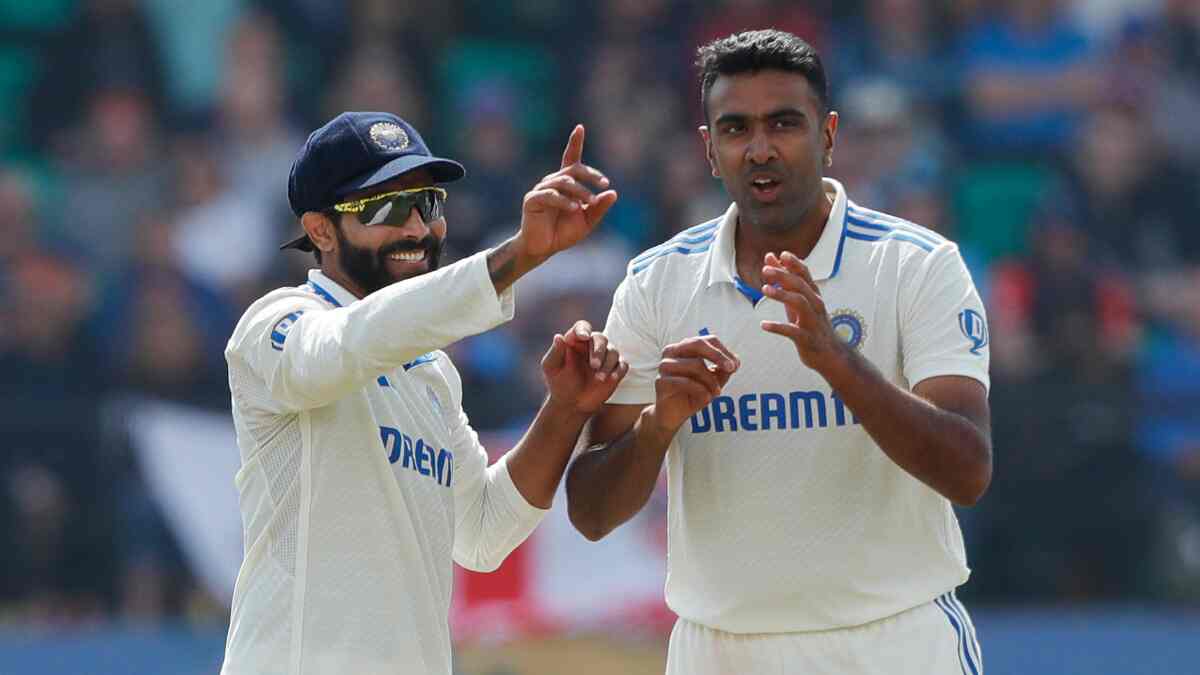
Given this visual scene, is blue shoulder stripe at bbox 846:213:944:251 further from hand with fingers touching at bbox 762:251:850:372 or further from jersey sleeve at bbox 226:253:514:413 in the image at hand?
jersey sleeve at bbox 226:253:514:413

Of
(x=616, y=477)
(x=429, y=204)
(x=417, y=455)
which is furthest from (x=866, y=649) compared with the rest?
(x=429, y=204)

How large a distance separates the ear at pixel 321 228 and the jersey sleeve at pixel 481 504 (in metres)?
0.43

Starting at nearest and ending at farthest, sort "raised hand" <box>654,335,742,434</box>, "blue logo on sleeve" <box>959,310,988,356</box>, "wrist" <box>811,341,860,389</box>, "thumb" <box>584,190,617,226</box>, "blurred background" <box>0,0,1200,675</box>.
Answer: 1. "thumb" <box>584,190,617,226</box>
2. "wrist" <box>811,341,860,389</box>
3. "raised hand" <box>654,335,742,434</box>
4. "blue logo on sleeve" <box>959,310,988,356</box>
5. "blurred background" <box>0,0,1200,675</box>

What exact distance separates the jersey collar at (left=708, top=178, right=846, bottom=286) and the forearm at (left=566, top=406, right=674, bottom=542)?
0.40 meters

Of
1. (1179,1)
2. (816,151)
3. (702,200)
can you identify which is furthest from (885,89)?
(816,151)

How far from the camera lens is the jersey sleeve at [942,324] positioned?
4.64m

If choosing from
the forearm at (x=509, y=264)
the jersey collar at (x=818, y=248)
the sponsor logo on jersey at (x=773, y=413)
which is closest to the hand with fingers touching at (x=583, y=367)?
the sponsor logo on jersey at (x=773, y=413)

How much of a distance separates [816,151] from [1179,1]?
8688mm

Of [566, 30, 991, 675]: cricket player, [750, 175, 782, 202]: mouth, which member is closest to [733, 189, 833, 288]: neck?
[566, 30, 991, 675]: cricket player

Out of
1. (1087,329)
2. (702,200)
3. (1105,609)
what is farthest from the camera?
(702,200)

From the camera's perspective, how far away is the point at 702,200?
437 inches

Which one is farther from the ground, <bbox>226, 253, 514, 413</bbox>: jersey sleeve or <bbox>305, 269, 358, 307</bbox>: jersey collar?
<bbox>305, 269, 358, 307</bbox>: jersey collar

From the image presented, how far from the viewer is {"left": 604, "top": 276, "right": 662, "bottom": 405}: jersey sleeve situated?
16.2 ft

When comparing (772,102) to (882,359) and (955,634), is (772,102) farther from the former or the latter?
(955,634)
